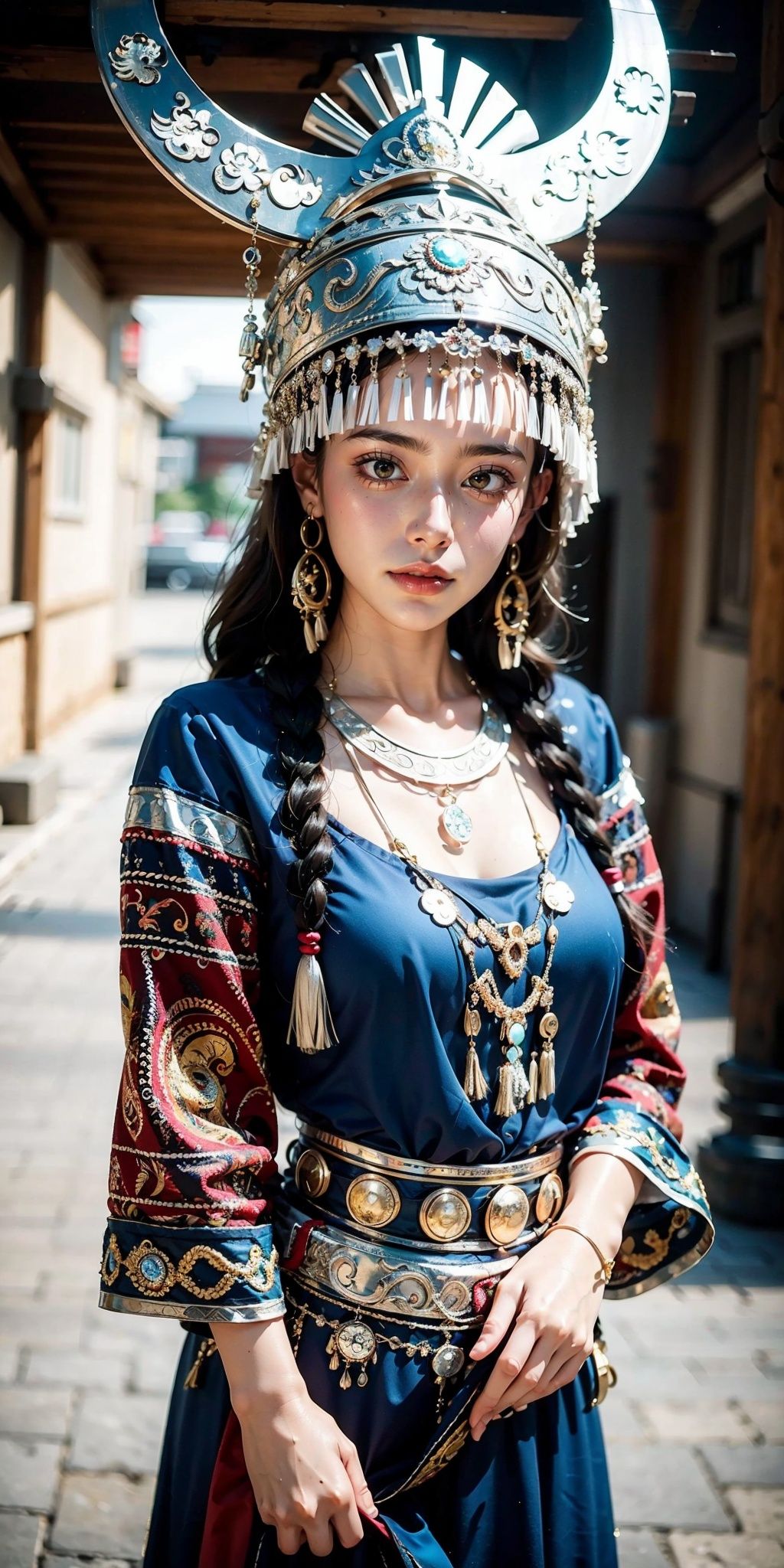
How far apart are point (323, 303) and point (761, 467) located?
2325mm

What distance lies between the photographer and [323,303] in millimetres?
1460

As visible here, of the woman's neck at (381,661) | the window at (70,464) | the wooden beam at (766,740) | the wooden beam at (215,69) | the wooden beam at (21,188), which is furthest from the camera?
the window at (70,464)

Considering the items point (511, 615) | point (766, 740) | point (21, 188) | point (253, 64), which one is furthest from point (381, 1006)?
point (766, 740)

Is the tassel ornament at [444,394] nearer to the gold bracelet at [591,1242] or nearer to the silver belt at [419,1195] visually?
the silver belt at [419,1195]

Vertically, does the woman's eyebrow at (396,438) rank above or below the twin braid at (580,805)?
above

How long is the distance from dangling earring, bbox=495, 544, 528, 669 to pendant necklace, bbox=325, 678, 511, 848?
6.7 inches

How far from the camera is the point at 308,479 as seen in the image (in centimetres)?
158

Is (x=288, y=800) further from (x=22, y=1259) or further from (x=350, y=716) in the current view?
(x=22, y=1259)

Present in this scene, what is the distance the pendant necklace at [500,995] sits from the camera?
1418 mm

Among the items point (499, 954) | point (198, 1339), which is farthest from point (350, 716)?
point (198, 1339)

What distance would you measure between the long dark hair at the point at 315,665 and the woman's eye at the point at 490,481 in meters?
0.18

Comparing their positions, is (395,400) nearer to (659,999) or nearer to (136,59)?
(136,59)

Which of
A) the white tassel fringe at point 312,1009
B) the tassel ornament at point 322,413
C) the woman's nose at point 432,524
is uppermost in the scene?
the tassel ornament at point 322,413

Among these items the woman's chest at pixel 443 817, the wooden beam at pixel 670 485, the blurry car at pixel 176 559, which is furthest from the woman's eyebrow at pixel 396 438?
the blurry car at pixel 176 559
